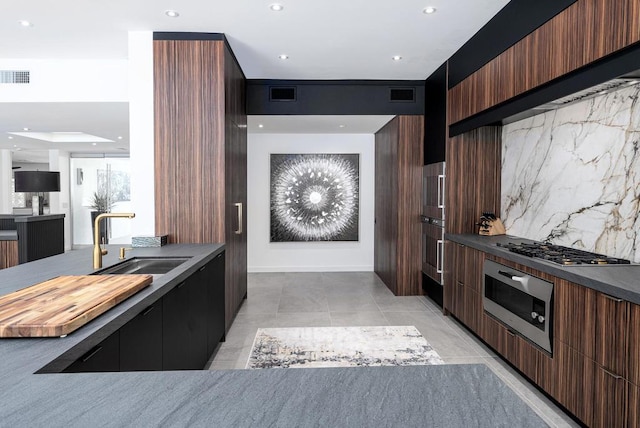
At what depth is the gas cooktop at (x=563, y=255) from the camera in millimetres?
2359

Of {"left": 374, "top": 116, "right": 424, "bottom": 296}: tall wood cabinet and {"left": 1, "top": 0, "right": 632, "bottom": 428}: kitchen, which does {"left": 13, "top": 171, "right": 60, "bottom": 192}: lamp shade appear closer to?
{"left": 374, "top": 116, "right": 424, "bottom": 296}: tall wood cabinet

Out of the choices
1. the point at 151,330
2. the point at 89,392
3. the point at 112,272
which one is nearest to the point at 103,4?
the point at 112,272

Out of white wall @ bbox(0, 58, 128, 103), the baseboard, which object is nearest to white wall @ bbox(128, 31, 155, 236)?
white wall @ bbox(0, 58, 128, 103)

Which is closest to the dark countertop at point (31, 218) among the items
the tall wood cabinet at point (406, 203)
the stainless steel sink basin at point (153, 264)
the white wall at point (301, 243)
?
the white wall at point (301, 243)

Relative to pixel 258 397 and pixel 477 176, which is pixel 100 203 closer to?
pixel 477 176

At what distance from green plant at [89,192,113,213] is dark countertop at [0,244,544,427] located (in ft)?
28.6

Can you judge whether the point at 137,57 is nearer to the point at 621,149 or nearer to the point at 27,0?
the point at 27,0

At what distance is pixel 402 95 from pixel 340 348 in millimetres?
3348

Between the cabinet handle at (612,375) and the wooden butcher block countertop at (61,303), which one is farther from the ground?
the wooden butcher block countertop at (61,303)

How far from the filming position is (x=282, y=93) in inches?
199

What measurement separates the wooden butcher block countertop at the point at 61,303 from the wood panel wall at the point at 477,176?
127 inches

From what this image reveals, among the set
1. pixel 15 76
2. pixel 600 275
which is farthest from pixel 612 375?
pixel 15 76

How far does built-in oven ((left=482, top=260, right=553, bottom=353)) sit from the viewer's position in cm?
239

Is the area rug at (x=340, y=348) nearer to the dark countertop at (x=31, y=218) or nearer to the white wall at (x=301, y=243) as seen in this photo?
the white wall at (x=301, y=243)
